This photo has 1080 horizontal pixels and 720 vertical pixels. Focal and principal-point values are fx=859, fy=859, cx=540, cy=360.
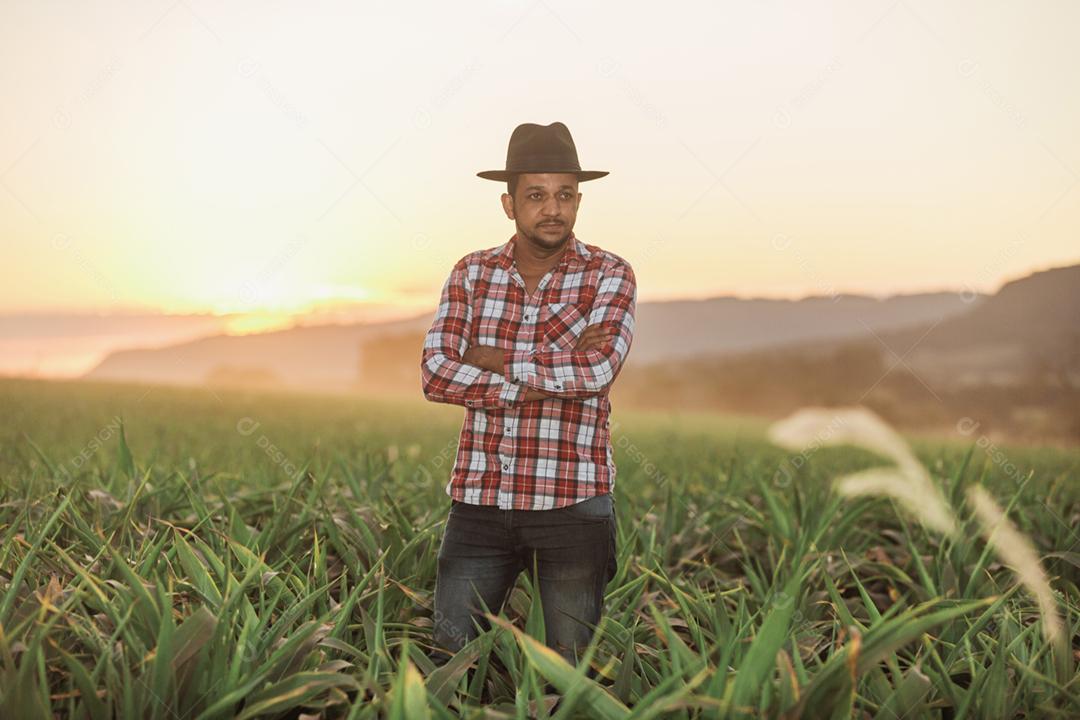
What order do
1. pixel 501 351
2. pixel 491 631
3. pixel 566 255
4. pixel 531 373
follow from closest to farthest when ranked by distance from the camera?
pixel 491 631 < pixel 531 373 < pixel 501 351 < pixel 566 255

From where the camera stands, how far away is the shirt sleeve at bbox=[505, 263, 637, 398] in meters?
2.87

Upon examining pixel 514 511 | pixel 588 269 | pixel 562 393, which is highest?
pixel 588 269

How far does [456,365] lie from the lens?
9.92 ft

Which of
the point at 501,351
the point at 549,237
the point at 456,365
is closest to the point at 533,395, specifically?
the point at 501,351

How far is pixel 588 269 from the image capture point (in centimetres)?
316

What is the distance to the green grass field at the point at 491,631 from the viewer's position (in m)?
2.15

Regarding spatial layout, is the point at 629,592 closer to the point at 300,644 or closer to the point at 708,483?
the point at 300,644

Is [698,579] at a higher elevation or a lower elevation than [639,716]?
lower

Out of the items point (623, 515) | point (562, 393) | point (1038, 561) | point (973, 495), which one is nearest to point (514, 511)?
point (562, 393)

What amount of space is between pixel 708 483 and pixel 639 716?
4.22m

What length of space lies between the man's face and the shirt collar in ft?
0.38

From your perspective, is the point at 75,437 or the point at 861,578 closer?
the point at 861,578

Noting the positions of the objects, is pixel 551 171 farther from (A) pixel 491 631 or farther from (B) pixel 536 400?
(A) pixel 491 631

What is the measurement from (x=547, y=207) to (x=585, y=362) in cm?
57
